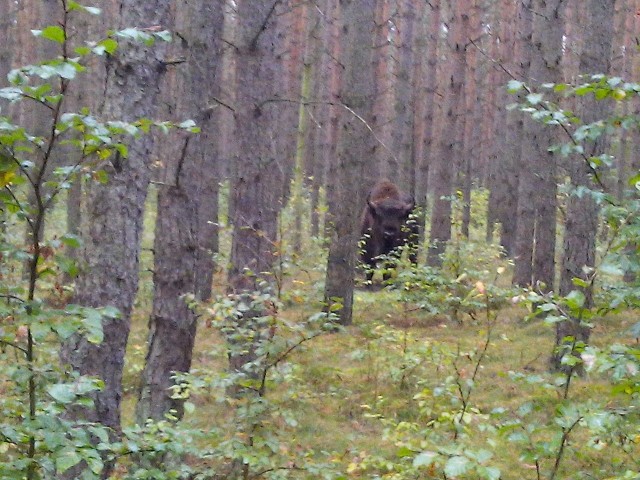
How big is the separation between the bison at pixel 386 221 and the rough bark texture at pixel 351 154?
2888 millimetres

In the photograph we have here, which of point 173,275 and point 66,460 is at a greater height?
point 173,275

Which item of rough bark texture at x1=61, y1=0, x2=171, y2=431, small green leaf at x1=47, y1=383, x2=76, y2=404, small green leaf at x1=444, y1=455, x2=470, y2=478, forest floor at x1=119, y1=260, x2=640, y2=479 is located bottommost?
forest floor at x1=119, y1=260, x2=640, y2=479

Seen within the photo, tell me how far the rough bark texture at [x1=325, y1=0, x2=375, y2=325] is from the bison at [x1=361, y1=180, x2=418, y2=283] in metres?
2.89

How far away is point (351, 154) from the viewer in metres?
10.5

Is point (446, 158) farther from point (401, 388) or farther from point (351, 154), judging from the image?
point (401, 388)

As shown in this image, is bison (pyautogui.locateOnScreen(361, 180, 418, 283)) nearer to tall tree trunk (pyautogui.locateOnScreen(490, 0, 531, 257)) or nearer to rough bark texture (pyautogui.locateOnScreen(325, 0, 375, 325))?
tall tree trunk (pyautogui.locateOnScreen(490, 0, 531, 257))

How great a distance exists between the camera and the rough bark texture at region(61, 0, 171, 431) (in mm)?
4543

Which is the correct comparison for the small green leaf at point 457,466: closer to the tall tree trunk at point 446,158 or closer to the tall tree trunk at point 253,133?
the tall tree trunk at point 253,133

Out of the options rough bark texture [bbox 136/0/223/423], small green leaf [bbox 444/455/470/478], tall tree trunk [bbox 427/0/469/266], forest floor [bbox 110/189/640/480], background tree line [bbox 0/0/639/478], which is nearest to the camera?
small green leaf [bbox 444/455/470/478]

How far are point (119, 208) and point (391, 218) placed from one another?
9443 millimetres

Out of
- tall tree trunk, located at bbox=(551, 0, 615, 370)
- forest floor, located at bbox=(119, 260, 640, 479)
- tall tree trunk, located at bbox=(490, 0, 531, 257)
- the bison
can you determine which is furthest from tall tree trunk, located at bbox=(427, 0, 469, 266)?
tall tree trunk, located at bbox=(551, 0, 615, 370)

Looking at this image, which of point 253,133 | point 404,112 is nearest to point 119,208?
point 253,133

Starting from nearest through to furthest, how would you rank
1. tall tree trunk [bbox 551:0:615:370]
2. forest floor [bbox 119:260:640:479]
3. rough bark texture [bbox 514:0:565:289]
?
Answer: 1. forest floor [bbox 119:260:640:479]
2. tall tree trunk [bbox 551:0:615:370]
3. rough bark texture [bbox 514:0:565:289]

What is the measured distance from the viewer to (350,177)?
10.5m
